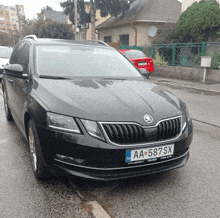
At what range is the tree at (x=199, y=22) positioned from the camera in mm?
14711

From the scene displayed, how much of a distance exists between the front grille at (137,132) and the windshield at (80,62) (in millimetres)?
1352

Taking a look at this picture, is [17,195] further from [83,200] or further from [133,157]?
[133,157]

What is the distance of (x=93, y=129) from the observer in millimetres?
2463

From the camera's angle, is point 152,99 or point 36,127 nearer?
point 36,127

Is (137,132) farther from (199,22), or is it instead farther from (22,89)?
(199,22)

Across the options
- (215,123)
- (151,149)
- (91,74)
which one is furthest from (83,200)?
(215,123)

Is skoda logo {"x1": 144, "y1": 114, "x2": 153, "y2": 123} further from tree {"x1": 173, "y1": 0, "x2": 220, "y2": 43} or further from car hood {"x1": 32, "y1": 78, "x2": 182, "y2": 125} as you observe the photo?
tree {"x1": 173, "y1": 0, "x2": 220, "y2": 43}

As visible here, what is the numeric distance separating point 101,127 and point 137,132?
35 centimetres

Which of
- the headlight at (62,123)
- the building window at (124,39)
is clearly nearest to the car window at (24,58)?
the headlight at (62,123)

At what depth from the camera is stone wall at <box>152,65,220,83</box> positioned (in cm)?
1176

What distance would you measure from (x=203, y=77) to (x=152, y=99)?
32.1 ft

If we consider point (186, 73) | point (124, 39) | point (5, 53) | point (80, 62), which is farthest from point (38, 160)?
point (124, 39)

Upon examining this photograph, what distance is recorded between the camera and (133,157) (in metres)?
2.52

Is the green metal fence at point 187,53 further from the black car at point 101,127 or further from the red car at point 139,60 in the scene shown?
the black car at point 101,127
